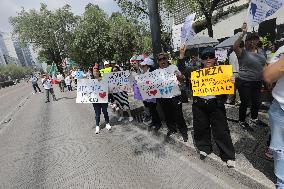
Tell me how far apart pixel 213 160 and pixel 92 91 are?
4641mm

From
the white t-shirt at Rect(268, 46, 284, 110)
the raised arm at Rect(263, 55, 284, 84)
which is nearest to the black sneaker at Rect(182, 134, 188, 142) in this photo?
the white t-shirt at Rect(268, 46, 284, 110)

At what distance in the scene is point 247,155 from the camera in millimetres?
5246

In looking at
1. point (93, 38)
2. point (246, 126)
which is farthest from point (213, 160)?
point (93, 38)

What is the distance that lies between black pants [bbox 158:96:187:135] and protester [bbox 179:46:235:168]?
3.79 ft

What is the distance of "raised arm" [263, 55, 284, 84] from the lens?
10.4ft

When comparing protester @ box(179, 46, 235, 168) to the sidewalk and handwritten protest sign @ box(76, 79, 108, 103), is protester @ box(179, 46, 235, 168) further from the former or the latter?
handwritten protest sign @ box(76, 79, 108, 103)

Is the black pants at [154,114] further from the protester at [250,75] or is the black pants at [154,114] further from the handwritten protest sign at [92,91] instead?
the protester at [250,75]

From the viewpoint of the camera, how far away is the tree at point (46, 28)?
57406 mm

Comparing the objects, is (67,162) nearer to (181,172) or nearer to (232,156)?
(181,172)

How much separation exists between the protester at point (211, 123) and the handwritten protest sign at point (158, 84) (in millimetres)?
1307

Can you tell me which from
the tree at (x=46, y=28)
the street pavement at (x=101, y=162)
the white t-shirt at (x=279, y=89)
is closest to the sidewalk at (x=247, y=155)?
the street pavement at (x=101, y=162)

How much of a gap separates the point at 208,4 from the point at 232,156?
14386 millimetres

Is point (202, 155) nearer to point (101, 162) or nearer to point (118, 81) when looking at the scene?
point (101, 162)

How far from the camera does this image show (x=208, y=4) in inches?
712
